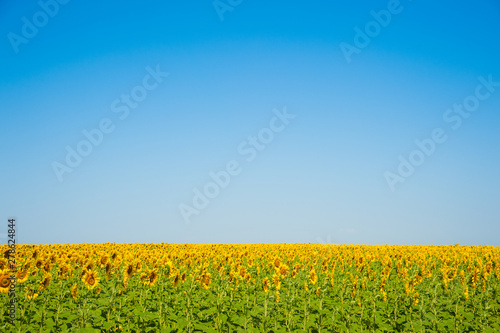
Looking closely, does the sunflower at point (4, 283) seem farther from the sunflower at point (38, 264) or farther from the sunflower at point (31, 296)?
the sunflower at point (38, 264)

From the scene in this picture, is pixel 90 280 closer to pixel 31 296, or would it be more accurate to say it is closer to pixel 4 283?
pixel 31 296

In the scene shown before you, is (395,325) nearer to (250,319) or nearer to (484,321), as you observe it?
(484,321)

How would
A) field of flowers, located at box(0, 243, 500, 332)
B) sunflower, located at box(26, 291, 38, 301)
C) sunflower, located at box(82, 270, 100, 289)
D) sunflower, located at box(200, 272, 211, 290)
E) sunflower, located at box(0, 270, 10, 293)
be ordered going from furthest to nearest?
sunflower, located at box(200, 272, 211, 290), sunflower, located at box(26, 291, 38, 301), sunflower, located at box(82, 270, 100, 289), sunflower, located at box(0, 270, 10, 293), field of flowers, located at box(0, 243, 500, 332)

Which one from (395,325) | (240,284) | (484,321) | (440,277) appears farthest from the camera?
(440,277)

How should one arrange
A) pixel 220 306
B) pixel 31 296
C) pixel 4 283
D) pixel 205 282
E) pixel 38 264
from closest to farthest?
pixel 4 283, pixel 220 306, pixel 31 296, pixel 205 282, pixel 38 264

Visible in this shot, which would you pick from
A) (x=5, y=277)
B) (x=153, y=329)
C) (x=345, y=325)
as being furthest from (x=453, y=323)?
(x=5, y=277)

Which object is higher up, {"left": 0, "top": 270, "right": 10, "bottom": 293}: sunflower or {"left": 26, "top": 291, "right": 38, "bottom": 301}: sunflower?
{"left": 0, "top": 270, "right": 10, "bottom": 293}: sunflower

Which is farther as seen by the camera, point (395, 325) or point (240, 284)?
point (240, 284)

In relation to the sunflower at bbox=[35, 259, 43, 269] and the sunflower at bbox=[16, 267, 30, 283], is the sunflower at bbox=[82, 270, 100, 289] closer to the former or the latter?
the sunflower at bbox=[16, 267, 30, 283]

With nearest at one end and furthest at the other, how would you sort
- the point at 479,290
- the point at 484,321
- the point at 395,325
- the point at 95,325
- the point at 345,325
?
the point at 95,325, the point at 345,325, the point at 395,325, the point at 484,321, the point at 479,290

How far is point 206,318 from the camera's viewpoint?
9016 millimetres

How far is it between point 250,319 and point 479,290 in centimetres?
1109

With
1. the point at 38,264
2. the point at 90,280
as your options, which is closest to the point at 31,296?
the point at 90,280

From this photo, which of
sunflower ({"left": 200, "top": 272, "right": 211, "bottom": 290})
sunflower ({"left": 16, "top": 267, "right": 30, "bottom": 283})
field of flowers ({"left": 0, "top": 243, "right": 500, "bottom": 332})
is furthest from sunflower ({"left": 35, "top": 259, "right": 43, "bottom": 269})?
sunflower ({"left": 200, "top": 272, "right": 211, "bottom": 290})
